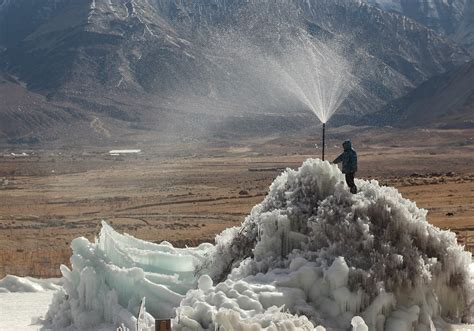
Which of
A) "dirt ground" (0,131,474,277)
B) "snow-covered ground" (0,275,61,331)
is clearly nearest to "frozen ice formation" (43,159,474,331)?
"snow-covered ground" (0,275,61,331)

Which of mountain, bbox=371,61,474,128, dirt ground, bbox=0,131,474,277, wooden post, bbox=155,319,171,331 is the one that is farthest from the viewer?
mountain, bbox=371,61,474,128

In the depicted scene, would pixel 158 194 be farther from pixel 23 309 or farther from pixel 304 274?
pixel 304 274

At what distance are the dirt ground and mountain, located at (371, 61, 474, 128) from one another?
113 ft

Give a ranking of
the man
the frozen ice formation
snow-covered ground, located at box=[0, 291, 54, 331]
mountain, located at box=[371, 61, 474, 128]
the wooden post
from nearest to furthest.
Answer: the wooden post
the frozen ice formation
the man
snow-covered ground, located at box=[0, 291, 54, 331]
mountain, located at box=[371, 61, 474, 128]

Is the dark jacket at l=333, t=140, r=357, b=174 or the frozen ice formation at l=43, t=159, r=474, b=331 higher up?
the dark jacket at l=333, t=140, r=357, b=174

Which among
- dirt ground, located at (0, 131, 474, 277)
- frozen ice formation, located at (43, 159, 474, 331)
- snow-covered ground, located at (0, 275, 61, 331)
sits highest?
frozen ice formation, located at (43, 159, 474, 331)

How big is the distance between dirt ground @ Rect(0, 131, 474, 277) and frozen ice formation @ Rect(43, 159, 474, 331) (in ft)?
26.4

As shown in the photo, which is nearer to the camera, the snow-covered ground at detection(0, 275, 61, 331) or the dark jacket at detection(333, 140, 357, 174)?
the dark jacket at detection(333, 140, 357, 174)

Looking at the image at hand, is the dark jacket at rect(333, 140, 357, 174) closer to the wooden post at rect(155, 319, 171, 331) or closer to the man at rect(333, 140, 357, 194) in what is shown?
the man at rect(333, 140, 357, 194)

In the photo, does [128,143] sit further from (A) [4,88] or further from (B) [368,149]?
(A) [4,88]

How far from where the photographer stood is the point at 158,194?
55062mm

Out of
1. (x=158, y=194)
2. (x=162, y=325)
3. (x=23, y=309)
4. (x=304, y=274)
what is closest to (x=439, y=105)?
(x=158, y=194)

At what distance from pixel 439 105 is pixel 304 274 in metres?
159

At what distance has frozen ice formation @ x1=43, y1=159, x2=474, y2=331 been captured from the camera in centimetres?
1130
